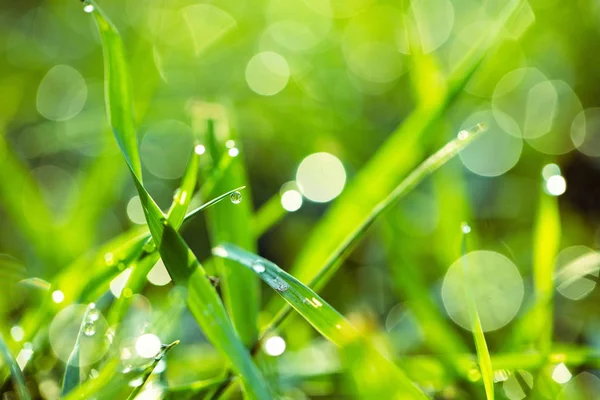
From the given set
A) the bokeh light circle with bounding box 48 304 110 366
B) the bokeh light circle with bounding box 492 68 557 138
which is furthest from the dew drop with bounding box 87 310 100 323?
the bokeh light circle with bounding box 492 68 557 138

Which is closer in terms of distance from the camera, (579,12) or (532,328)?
(532,328)

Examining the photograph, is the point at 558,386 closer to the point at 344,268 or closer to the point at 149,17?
the point at 344,268

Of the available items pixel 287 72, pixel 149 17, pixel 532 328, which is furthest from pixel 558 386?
pixel 149 17

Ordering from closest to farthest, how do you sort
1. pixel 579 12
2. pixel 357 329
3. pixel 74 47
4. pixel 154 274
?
pixel 357 329 < pixel 154 274 < pixel 579 12 < pixel 74 47

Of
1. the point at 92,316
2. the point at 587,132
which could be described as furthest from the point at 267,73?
the point at 92,316

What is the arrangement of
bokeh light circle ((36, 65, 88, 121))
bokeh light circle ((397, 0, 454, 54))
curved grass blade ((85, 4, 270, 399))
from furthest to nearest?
bokeh light circle ((397, 0, 454, 54)), bokeh light circle ((36, 65, 88, 121)), curved grass blade ((85, 4, 270, 399))

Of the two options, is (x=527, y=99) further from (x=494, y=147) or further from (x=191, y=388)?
(x=191, y=388)

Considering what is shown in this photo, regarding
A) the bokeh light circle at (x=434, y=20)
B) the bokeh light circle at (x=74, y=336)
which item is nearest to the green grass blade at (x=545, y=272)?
the bokeh light circle at (x=74, y=336)

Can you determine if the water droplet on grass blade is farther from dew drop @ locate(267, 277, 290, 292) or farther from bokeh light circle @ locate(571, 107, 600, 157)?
bokeh light circle @ locate(571, 107, 600, 157)

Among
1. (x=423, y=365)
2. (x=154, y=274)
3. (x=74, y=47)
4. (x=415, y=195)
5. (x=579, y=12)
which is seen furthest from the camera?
(x=74, y=47)
